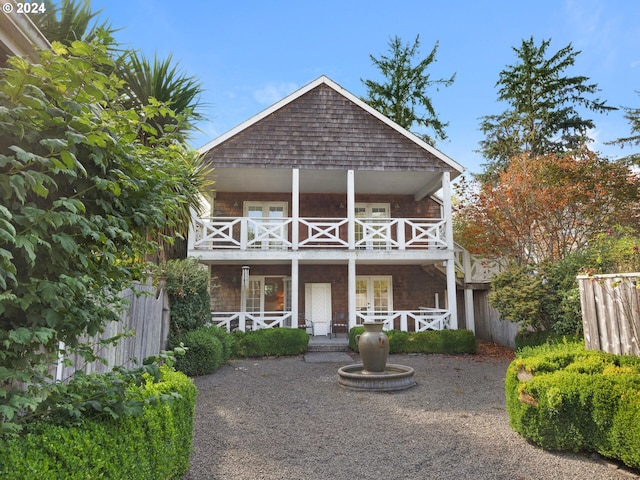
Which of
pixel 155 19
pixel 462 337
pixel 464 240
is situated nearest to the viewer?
pixel 155 19

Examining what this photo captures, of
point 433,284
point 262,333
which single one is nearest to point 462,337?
point 433,284

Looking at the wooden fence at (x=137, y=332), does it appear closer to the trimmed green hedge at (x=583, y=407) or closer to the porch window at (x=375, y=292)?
the trimmed green hedge at (x=583, y=407)

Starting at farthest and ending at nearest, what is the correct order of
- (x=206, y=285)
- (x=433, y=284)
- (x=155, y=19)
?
(x=433, y=284)
(x=206, y=285)
(x=155, y=19)

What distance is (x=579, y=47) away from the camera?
2184cm

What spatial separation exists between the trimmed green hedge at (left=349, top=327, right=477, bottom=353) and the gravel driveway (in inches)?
119

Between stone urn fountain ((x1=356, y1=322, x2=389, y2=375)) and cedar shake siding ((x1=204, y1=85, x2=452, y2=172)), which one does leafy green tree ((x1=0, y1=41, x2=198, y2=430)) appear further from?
cedar shake siding ((x1=204, y1=85, x2=452, y2=172))

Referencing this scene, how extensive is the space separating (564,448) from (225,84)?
11096mm

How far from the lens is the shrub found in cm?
869

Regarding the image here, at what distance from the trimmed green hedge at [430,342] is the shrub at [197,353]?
182 inches

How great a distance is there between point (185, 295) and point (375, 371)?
4877 millimetres

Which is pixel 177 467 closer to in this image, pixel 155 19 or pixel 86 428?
pixel 86 428

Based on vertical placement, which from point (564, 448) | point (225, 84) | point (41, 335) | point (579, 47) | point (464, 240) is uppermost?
point (579, 47)

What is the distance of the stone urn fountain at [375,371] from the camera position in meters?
7.63

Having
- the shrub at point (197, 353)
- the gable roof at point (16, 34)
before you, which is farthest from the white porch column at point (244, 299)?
the gable roof at point (16, 34)
